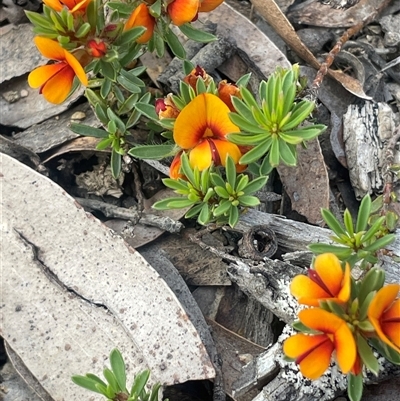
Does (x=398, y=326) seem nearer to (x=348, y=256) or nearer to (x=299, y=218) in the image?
(x=348, y=256)

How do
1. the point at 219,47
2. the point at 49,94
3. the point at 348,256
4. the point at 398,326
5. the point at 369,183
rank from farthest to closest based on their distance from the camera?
the point at 219,47, the point at 369,183, the point at 49,94, the point at 348,256, the point at 398,326

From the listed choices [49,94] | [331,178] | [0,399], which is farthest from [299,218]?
[0,399]

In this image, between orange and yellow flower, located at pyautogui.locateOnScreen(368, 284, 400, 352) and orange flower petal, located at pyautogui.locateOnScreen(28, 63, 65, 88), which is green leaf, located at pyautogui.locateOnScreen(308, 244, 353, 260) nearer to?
orange and yellow flower, located at pyautogui.locateOnScreen(368, 284, 400, 352)

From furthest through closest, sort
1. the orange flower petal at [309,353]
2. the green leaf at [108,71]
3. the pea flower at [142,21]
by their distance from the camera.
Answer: the green leaf at [108,71]
the pea flower at [142,21]
the orange flower petal at [309,353]


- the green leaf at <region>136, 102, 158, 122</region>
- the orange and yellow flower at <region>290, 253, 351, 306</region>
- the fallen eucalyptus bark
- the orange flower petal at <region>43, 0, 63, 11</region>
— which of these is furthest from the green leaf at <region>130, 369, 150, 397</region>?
the orange flower petal at <region>43, 0, 63, 11</region>

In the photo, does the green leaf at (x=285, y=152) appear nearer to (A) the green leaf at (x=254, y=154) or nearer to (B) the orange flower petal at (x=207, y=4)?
(A) the green leaf at (x=254, y=154)

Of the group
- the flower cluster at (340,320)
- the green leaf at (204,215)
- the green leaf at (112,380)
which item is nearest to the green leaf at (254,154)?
the green leaf at (204,215)
